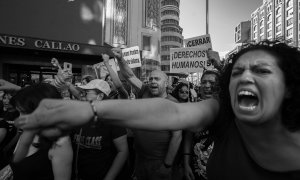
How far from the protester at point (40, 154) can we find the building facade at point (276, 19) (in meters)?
63.7

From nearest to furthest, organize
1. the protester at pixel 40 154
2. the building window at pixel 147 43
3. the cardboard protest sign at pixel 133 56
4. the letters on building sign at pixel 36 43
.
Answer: the protester at pixel 40 154
the cardboard protest sign at pixel 133 56
the letters on building sign at pixel 36 43
the building window at pixel 147 43

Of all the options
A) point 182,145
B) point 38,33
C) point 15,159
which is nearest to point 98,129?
point 15,159

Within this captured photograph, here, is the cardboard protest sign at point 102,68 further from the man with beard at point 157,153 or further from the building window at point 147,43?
the building window at point 147,43

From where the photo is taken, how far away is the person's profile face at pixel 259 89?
140cm

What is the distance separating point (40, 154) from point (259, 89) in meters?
1.60

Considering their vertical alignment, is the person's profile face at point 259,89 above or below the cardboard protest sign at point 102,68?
below

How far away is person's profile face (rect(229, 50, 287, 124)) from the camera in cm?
140

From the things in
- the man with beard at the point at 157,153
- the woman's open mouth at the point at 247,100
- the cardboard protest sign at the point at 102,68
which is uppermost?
the cardboard protest sign at the point at 102,68

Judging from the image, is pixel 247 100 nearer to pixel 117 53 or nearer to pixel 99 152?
pixel 99 152

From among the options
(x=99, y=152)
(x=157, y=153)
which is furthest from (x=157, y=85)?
(x=99, y=152)

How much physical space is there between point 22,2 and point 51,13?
135 cm

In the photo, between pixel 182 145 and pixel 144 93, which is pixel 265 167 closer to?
pixel 182 145

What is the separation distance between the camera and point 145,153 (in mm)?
3248

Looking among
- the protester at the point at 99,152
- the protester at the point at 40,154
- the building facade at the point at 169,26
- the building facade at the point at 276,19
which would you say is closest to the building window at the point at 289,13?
the building facade at the point at 276,19
